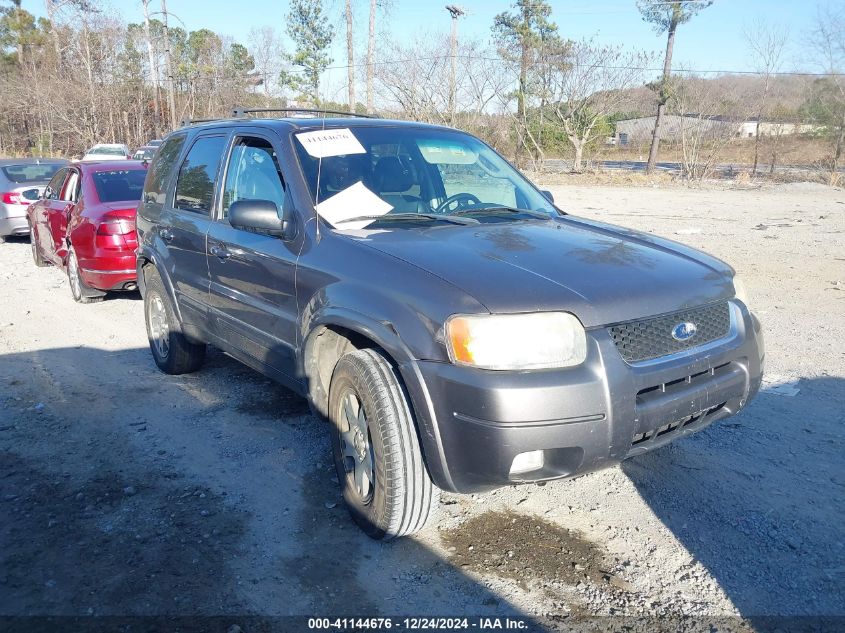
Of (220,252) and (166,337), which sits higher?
(220,252)

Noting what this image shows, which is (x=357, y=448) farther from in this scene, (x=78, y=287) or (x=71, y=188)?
(x=71, y=188)

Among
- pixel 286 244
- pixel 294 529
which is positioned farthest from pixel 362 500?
pixel 286 244

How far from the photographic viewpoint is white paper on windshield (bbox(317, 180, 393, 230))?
3.63 meters

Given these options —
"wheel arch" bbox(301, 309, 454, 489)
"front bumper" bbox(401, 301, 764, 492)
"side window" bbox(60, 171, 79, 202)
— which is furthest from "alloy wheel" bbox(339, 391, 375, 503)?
"side window" bbox(60, 171, 79, 202)

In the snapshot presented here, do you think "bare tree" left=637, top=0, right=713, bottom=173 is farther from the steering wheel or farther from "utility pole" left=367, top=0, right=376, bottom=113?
the steering wheel

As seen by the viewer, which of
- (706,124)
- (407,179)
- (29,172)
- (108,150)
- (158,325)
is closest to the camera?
(407,179)

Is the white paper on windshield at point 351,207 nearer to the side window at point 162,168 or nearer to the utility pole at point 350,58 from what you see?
the side window at point 162,168

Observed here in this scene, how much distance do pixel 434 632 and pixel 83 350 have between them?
4999mm

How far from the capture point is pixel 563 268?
10.1ft

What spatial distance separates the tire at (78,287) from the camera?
8.09 metres

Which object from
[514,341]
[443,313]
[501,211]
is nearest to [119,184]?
[501,211]

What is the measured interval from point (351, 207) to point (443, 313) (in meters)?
1.22

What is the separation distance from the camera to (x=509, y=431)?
264 centimetres

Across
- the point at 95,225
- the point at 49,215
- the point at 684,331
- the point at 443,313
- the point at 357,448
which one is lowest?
the point at 357,448
